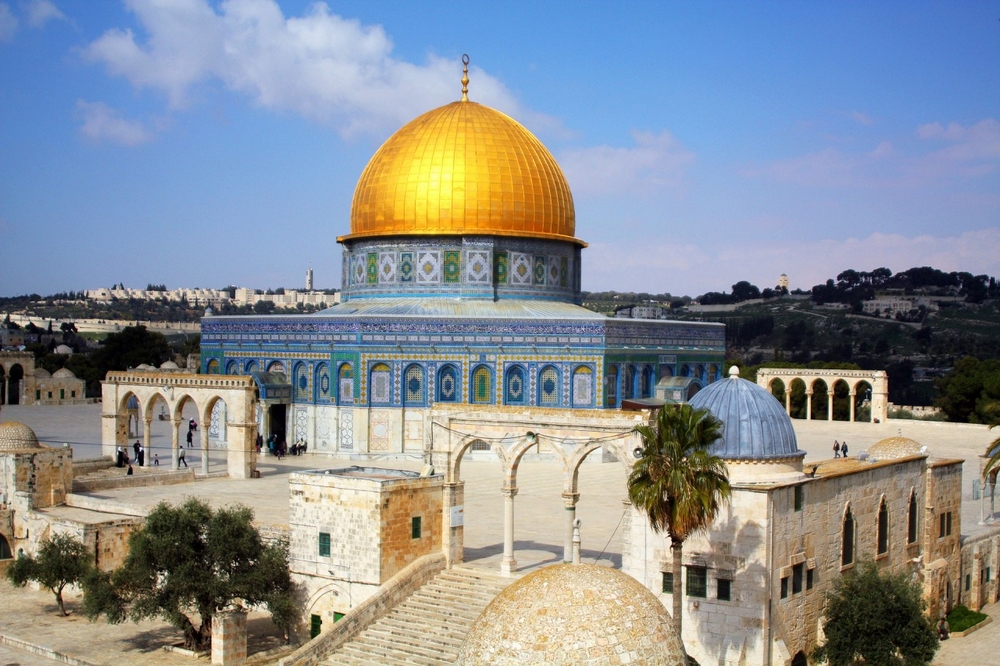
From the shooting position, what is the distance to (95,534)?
19578 mm

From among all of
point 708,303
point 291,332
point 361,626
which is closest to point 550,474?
point 291,332

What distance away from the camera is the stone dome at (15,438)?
71.8 feet

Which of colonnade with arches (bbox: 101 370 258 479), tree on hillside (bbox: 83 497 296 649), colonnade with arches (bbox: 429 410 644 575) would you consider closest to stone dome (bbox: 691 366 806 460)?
colonnade with arches (bbox: 429 410 644 575)

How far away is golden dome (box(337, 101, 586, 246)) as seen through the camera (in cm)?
3300

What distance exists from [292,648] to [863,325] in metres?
79.5

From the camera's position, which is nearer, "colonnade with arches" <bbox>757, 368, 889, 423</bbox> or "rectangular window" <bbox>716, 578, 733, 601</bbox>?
"rectangular window" <bbox>716, 578, 733, 601</bbox>

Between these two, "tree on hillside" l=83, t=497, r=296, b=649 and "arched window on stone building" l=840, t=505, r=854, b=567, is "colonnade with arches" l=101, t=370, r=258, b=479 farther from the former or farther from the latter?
"arched window on stone building" l=840, t=505, r=854, b=567

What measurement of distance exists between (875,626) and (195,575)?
30.4ft

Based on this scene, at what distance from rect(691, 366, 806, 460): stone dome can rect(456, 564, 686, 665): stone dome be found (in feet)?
19.2

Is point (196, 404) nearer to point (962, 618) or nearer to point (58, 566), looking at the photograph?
point (58, 566)

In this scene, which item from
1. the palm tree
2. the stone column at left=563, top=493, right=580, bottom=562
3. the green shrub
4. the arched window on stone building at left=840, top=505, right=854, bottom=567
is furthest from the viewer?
the green shrub

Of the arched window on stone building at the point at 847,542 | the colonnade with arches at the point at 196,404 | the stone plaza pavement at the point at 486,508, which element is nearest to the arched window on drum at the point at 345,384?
the stone plaza pavement at the point at 486,508

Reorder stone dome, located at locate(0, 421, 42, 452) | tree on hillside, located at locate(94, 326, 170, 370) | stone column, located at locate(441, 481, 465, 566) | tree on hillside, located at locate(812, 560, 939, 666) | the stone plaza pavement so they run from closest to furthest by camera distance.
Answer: tree on hillside, located at locate(812, 560, 939, 666)
the stone plaza pavement
stone column, located at locate(441, 481, 465, 566)
stone dome, located at locate(0, 421, 42, 452)
tree on hillside, located at locate(94, 326, 170, 370)

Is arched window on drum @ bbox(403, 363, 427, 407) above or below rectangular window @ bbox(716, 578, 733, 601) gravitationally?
above
